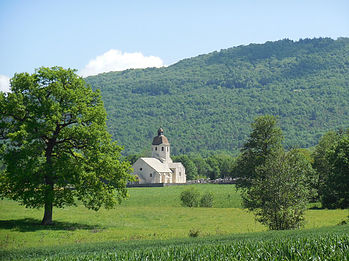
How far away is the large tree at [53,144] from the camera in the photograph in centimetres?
3139

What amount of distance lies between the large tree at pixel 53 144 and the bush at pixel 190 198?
27509 millimetres

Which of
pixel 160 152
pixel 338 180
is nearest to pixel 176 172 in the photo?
pixel 160 152

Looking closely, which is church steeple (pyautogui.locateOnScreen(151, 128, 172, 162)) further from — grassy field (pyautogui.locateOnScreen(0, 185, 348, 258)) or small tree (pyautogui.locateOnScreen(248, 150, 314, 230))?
small tree (pyautogui.locateOnScreen(248, 150, 314, 230))

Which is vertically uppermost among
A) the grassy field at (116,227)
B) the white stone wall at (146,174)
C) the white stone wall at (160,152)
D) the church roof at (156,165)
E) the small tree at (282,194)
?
the white stone wall at (160,152)

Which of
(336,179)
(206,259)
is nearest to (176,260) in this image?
(206,259)

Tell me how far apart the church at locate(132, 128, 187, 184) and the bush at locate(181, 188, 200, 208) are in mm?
65418

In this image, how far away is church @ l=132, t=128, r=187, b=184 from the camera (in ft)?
424

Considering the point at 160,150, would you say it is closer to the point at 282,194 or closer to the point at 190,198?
the point at 190,198

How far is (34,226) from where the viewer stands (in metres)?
32.6

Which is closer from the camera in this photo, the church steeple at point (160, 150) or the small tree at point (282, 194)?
the small tree at point (282, 194)

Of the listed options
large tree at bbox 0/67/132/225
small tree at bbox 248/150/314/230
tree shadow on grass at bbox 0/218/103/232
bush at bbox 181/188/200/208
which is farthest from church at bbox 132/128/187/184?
small tree at bbox 248/150/314/230

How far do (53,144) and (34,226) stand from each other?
6.40m

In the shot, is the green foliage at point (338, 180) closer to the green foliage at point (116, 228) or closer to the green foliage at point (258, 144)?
the green foliage at point (258, 144)

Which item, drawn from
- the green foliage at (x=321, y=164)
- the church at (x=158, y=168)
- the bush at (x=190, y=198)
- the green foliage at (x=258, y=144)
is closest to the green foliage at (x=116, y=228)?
the green foliage at (x=258, y=144)
